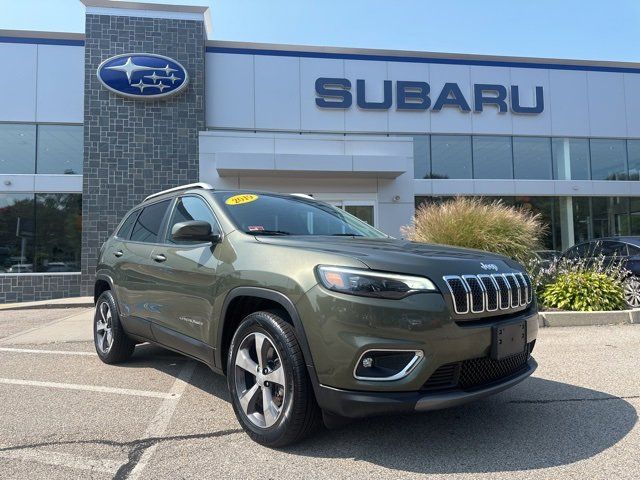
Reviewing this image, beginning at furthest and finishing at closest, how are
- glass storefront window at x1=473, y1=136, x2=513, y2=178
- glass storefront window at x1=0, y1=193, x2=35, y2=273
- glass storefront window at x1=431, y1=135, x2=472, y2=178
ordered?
1. glass storefront window at x1=473, y1=136, x2=513, y2=178
2. glass storefront window at x1=431, y1=135, x2=472, y2=178
3. glass storefront window at x1=0, y1=193, x2=35, y2=273

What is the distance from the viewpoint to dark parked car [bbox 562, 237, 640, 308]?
9.01 m

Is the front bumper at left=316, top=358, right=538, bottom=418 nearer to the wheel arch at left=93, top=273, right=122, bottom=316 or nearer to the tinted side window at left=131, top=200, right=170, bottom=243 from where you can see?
the tinted side window at left=131, top=200, right=170, bottom=243

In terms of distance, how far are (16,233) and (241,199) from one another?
13.8m

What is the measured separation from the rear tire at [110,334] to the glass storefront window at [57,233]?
418 inches

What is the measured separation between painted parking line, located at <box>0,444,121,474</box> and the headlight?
1.63m

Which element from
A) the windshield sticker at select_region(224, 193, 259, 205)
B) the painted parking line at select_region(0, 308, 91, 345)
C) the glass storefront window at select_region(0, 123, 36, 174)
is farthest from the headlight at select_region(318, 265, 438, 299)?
the glass storefront window at select_region(0, 123, 36, 174)

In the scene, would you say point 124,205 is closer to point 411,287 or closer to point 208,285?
point 208,285

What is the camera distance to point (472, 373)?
2.74 metres

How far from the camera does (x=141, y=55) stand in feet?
48.5

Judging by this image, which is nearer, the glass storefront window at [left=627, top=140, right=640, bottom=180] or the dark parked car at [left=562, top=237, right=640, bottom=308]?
the dark parked car at [left=562, top=237, right=640, bottom=308]

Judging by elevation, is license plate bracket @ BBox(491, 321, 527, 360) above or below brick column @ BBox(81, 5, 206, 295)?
below

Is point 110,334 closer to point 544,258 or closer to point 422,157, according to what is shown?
point 544,258

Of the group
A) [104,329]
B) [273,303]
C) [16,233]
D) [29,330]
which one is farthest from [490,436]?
[16,233]

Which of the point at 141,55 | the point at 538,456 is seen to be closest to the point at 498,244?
the point at 538,456
